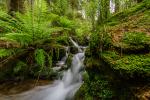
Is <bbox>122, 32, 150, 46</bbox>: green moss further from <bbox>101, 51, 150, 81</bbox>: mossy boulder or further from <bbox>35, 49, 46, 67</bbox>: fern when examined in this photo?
<bbox>35, 49, 46, 67</bbox>: fern

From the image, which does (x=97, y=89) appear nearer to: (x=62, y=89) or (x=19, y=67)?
(x=62, y=89)

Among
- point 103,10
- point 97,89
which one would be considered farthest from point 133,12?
point 97,89

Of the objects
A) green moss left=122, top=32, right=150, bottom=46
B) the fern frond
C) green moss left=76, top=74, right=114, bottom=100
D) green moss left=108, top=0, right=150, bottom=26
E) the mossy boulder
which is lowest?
green moss left=76, top=74, right=114, bottom=100

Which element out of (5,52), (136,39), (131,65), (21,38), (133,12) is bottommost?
(131,65)

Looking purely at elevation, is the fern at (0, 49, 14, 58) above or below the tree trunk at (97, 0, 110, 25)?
below

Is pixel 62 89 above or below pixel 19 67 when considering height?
below

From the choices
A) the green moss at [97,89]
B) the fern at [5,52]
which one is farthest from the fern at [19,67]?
the green moss at [97,89]

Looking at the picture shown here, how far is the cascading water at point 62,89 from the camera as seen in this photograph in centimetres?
434

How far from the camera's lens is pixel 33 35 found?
4.93 meters

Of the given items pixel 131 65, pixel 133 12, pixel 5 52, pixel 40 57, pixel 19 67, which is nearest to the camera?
pixel 131 65

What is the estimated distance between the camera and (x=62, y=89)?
474 centimetres

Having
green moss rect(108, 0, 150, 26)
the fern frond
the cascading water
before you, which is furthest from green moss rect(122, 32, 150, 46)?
the fern frond

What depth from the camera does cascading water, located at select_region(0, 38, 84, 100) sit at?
14.3 feet

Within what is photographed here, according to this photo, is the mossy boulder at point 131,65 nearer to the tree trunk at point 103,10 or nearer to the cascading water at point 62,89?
the cascading water at point 62,89
